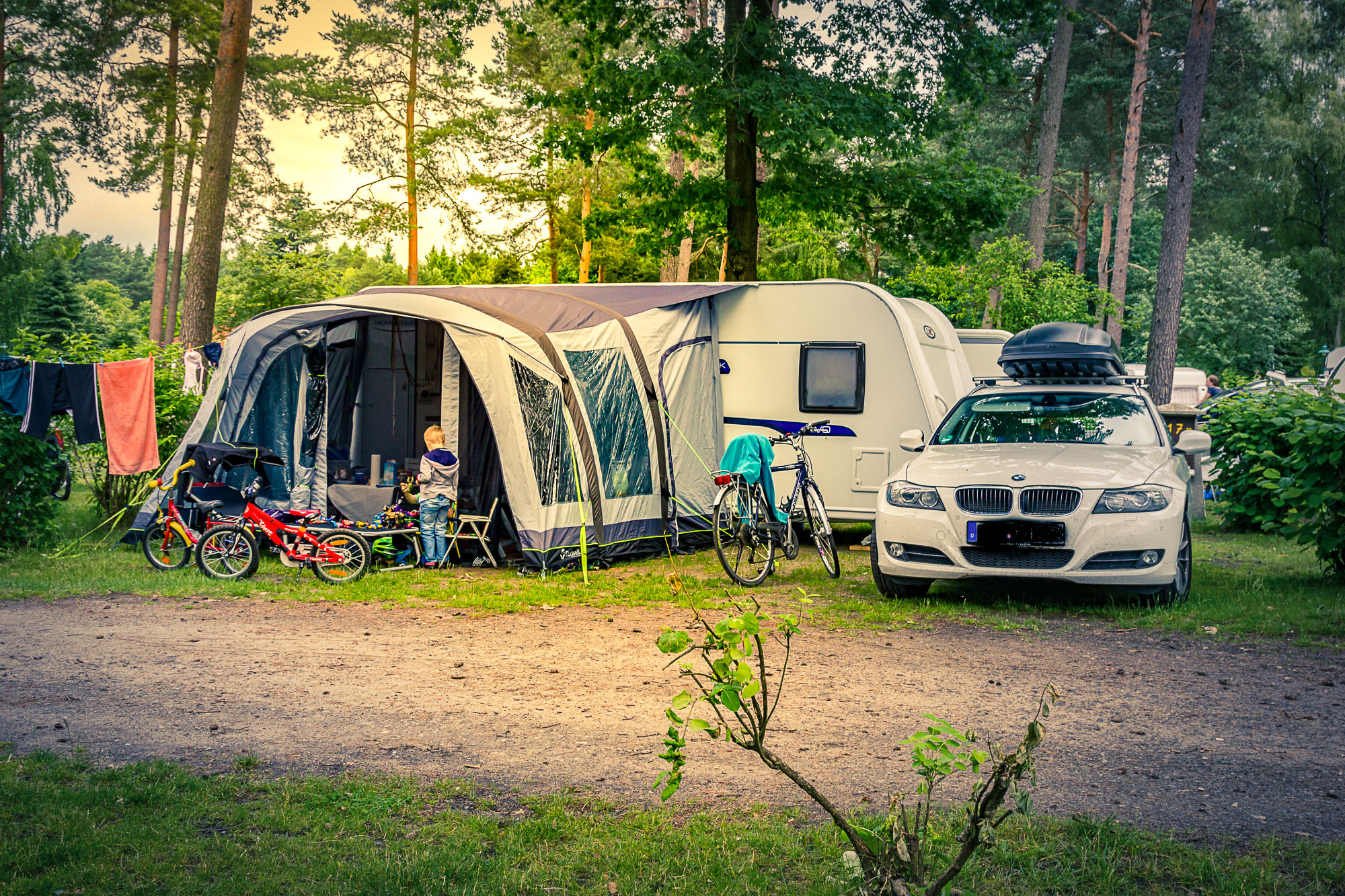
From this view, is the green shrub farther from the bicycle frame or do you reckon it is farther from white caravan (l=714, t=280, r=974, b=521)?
white caravan (l=714, t=280, r=974, b=521)

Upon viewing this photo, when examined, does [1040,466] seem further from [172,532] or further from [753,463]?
[172,532]

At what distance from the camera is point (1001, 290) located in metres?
23.9

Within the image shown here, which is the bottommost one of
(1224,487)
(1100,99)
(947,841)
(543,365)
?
(947,841)

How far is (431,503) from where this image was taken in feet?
31.2

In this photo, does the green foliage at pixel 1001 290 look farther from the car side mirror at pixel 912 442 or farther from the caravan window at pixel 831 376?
the car side mirror at pixel 912 442

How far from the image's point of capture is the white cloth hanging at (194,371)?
1227 centimetres

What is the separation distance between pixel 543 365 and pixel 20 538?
5.42m

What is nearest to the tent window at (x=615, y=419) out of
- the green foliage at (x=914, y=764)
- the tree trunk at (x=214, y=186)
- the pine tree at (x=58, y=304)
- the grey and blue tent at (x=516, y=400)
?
the grey and blue tent at (x=516, y=400)

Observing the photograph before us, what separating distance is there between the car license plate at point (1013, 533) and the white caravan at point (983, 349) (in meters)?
7.08

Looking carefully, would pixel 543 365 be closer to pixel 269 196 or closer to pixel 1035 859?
pixel 1035 859

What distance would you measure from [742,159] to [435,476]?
729cm

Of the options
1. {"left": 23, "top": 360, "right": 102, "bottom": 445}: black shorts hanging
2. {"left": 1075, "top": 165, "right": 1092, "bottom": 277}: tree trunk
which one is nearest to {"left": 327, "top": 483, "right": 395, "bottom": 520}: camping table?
{"left": 23, "top": 360, "right": 102, "bottom": 445}: black shorts hanging

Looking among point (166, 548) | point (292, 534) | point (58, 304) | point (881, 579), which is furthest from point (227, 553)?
point (58, 304)

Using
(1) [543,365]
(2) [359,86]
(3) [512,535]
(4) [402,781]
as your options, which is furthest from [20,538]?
(2) [359,86]
